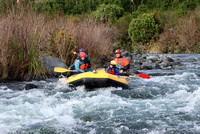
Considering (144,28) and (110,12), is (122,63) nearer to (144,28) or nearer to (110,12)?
(144,28)

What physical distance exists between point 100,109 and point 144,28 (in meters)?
18.8

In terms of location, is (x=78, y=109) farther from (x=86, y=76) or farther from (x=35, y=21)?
(x=35, y=21)

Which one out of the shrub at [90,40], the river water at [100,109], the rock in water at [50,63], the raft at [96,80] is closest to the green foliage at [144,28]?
the shrub at [90,40]

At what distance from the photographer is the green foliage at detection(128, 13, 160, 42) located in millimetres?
23375

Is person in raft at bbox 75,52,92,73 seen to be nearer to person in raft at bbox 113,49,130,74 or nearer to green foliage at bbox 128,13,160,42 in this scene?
person in raft at bbox 113,49,130,74

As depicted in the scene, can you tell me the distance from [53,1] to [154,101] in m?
29.4

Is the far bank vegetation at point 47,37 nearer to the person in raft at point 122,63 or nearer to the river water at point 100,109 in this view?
the river water at point 100,109

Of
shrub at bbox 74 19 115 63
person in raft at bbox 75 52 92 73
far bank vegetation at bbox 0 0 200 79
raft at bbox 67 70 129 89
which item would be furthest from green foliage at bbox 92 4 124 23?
raft at bbox 67 70 129 89

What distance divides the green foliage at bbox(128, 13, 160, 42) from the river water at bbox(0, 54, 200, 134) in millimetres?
15904

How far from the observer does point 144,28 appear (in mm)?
23609

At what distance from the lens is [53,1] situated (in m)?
33.6

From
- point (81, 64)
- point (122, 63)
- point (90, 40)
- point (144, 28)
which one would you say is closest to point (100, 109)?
point (81, 64)

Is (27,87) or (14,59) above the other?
(14,59)

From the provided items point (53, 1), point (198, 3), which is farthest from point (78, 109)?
point (53, 1)
